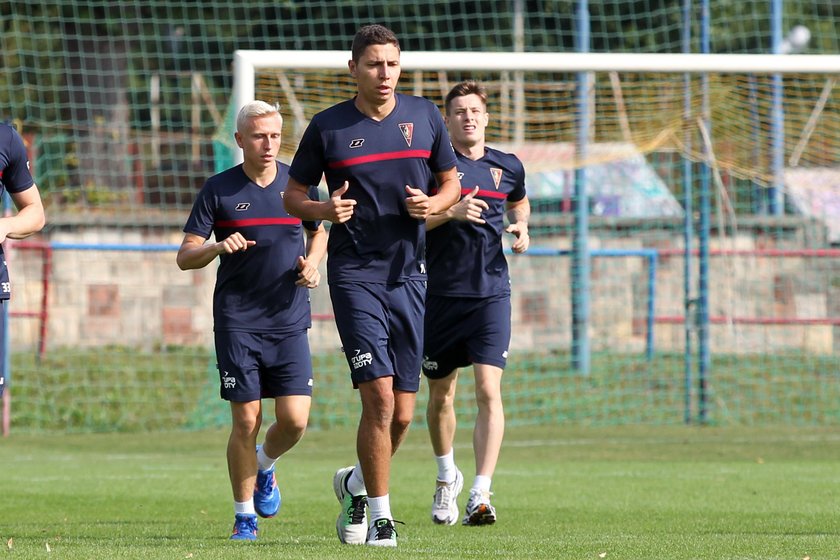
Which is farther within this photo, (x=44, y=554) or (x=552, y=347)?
(x=552, y=347)

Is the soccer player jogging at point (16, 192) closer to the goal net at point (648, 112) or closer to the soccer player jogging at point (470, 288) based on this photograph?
the soccer player jogging at point (470, 288)

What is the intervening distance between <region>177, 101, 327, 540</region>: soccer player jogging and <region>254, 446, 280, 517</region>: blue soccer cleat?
46 cm

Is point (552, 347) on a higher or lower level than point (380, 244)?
lower

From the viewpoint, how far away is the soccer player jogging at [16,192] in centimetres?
581

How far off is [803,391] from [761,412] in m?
1.58

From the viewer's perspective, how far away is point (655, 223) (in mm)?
18062

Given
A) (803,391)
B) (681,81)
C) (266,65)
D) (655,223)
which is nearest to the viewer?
(266,65)

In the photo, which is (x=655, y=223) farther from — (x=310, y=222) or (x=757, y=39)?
(x=310, y=222)

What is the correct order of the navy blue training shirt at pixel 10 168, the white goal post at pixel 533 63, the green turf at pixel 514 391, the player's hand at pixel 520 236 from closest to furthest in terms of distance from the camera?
the navy blue training shirt at pixel 10 168, the player's hand at pixel 520 236, the white goal post at pixel 533 63, the green turf at pixel 514 391

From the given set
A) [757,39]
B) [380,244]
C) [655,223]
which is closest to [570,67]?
[380,244]

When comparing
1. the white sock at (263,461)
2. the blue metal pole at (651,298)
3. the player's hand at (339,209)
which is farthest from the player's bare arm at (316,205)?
the blue metal pole at (651,298)

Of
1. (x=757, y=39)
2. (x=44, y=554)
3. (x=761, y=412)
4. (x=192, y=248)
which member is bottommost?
(x=761, y=412)

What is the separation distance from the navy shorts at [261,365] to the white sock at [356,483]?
0.59 meters

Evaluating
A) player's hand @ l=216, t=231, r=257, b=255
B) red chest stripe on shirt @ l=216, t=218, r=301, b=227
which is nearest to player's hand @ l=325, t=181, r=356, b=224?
player's hand @ l=216, t=231, r=257, b=255
